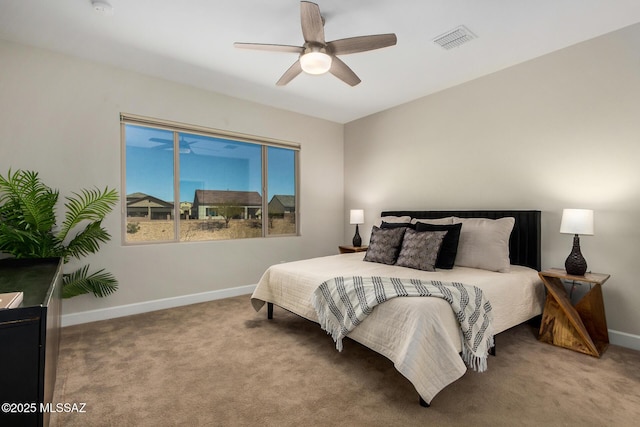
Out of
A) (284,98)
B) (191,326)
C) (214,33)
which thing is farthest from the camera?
(284,98)

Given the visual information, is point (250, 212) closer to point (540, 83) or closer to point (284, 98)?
point (284, 98)

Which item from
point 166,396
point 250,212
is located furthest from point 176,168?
point 166,396

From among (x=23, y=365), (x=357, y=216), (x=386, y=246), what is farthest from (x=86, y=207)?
(x=357, y=216)

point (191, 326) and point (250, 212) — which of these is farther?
point (250, 212)

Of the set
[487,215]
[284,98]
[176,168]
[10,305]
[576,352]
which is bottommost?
[576,352]

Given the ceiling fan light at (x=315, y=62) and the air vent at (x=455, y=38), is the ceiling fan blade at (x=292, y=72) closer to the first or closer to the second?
the ceiling fan light at (x=315, y=62)

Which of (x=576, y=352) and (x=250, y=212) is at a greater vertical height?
(x=250, y=212)

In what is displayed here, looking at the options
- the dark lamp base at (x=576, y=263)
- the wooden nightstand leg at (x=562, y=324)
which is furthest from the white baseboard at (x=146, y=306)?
the dark lamp base at (x=576, y=263)

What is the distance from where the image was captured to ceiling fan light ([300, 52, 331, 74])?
7.57 feet

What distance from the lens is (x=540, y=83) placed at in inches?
122

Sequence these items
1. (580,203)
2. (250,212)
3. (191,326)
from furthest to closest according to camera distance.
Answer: (250,212) → (191,326) → (580,203)

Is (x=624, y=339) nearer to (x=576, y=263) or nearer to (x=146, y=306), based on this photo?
(x=576, y=263)

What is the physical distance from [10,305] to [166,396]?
3.47 ft

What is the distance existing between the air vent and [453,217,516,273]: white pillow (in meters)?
1.69
